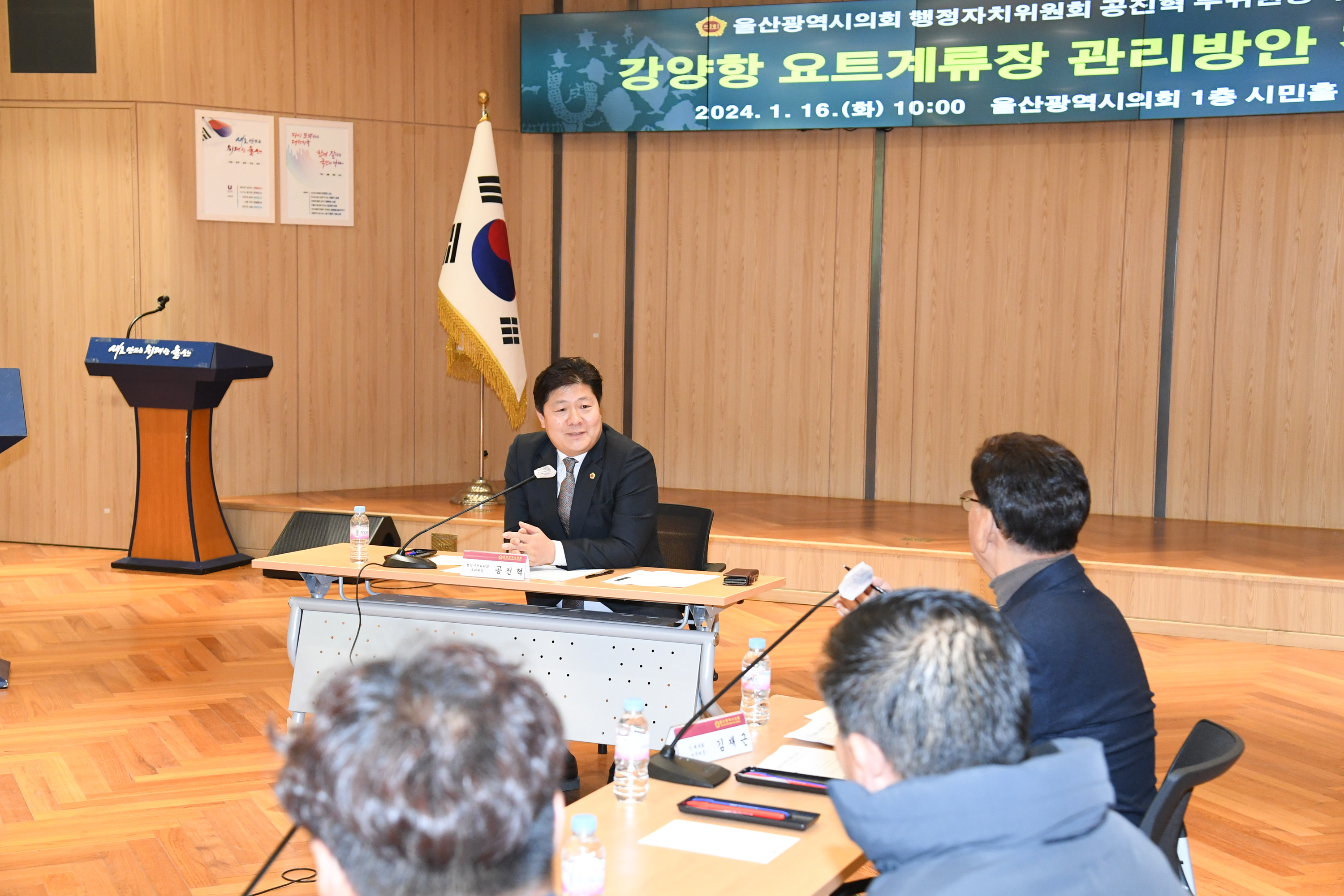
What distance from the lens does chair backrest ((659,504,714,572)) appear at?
426 centimetres

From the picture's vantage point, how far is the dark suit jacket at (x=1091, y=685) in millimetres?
1992

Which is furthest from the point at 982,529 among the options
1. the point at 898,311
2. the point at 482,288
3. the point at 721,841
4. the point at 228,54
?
the point at 228,54

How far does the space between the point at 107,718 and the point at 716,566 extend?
2163 mm

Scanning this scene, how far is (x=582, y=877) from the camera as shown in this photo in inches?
60.5

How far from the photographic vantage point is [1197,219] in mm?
7164

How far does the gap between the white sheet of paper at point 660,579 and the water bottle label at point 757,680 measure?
0.93m

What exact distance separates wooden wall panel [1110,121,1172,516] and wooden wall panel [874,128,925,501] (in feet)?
4.03

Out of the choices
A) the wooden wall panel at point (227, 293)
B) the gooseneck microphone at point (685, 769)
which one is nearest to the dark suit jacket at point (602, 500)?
the gooseneck microphone at point (685, 769)

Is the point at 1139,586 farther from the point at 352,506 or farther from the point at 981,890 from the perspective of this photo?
the point at 981,890

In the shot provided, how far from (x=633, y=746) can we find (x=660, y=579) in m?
1.61

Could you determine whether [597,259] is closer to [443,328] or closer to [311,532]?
[443,328]

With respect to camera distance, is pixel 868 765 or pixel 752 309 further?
pixel 752 309

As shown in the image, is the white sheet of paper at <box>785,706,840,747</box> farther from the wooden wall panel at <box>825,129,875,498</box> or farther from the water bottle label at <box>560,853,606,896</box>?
the wooden wall panel at <box>825,129,875,498</box>

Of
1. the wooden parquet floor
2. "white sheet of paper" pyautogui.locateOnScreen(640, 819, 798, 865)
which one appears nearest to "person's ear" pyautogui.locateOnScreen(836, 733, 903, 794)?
"white sheet of paper" pyautogui.locateOnScreen(640, 819, 798, 865)
